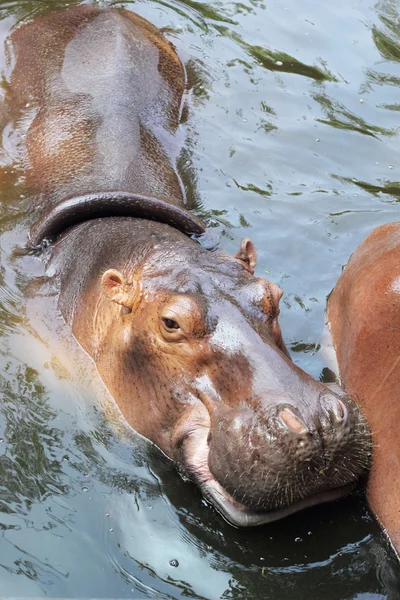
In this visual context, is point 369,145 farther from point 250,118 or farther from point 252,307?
point 252,307

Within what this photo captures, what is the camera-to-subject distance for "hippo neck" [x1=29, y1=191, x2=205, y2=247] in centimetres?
601

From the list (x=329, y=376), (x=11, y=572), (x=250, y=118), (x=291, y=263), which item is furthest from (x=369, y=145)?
(x=11, y=572)

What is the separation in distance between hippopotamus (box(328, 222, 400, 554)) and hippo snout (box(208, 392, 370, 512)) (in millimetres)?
206

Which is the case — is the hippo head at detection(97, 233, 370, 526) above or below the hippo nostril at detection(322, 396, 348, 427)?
below

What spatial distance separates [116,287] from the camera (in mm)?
5109

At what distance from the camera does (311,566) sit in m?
4.36

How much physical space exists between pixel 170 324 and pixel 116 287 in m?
0.61

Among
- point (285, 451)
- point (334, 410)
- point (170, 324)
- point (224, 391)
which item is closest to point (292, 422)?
point (285, 451)

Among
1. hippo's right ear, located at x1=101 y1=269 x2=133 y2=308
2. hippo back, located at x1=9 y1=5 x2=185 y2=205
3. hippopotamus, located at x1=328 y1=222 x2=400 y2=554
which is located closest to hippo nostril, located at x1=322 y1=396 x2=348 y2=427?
hippopotamus, located at x1=328 y1=222 x2=400 y2=554

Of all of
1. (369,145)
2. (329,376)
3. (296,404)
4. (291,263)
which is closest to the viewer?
(296,404)

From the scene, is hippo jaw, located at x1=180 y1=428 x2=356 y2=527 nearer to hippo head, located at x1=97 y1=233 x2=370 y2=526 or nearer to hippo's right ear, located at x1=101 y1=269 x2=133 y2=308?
hippo head, located at x1=97 y1=233 x2=370 y2=526

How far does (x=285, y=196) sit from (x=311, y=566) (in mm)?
3596

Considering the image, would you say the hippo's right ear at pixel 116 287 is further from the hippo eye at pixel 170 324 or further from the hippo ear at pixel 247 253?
the hippo ear at pixel 247 253

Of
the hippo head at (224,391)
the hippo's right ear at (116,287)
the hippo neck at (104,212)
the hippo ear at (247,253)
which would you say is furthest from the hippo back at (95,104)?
the hippo head at (224,391)
